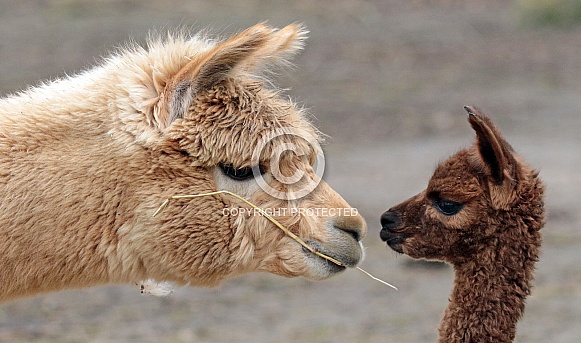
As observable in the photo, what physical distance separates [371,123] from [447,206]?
30.1 ft

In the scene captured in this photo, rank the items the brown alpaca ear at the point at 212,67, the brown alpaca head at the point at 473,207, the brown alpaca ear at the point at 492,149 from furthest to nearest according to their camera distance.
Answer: the brown alpaca head at the point at 473,207 < the brown alpaca ear at the point at 492,149 < the brown alpaca ear at the point at 212,67

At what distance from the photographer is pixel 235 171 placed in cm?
383

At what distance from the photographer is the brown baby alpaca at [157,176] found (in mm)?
3633

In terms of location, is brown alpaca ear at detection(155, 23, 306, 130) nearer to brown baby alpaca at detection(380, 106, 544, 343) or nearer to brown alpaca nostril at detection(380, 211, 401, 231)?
brown baby alpaca at detection(380, 106, 544, 343)

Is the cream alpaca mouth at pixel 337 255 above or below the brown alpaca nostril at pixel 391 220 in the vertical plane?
below

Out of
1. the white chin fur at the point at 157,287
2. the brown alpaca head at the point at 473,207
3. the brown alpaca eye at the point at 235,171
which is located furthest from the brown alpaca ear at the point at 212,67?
the brown alpaca head at the point at 473,207

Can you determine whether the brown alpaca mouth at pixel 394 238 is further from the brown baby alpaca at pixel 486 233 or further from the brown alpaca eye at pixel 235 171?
the brown alpaca eye at pixel 235 171

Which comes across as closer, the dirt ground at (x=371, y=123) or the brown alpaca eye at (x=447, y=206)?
the brown alpaca eye at (x=447, y=206)

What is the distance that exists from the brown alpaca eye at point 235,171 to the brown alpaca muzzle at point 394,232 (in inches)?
51.5

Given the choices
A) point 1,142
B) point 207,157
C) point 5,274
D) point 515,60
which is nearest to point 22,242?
A: point 5,274

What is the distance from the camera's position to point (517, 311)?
458 cm

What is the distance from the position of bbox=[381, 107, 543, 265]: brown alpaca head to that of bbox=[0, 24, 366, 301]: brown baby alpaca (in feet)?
3.06

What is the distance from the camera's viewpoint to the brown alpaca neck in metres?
4.55

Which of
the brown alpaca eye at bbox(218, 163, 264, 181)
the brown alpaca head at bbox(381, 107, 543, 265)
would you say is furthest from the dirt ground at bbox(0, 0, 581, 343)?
the brown alpaca eye at bbox(218, 163, 264, 181)
